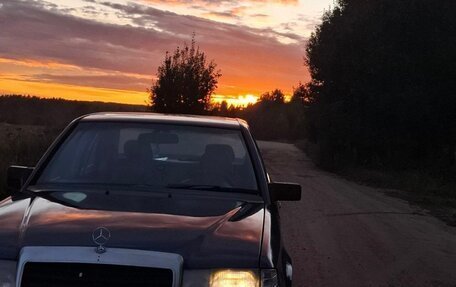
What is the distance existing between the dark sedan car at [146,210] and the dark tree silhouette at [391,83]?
61.6ft

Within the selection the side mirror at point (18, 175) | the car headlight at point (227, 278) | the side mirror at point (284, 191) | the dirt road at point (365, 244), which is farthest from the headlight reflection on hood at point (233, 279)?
the dirt road at point (365, 244)

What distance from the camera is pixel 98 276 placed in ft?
9.63

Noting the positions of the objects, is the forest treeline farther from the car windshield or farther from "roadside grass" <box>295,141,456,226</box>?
the car windshield

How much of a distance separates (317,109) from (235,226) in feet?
91.5

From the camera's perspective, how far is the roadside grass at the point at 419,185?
15.7 meters

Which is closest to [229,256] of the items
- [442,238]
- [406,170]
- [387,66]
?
[442,238]

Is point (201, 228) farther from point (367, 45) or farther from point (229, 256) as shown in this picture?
point (367, 45)

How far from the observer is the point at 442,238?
10805 millimetres

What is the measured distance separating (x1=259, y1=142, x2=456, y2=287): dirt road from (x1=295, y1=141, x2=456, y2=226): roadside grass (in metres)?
0.81

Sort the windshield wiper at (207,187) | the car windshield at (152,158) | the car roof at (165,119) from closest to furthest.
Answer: the windshield wiper at (207,187), the car windshield at (152,158), the car roof at (165,119)

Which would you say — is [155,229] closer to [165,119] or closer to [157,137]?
[157,137]

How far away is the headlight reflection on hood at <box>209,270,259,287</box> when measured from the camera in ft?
9.89

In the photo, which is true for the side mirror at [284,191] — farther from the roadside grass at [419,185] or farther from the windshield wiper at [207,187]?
the roadside grass at [419,185]

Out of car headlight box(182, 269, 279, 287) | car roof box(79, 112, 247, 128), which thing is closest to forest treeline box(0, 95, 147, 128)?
car roof box(79, 112, 247, 128)
